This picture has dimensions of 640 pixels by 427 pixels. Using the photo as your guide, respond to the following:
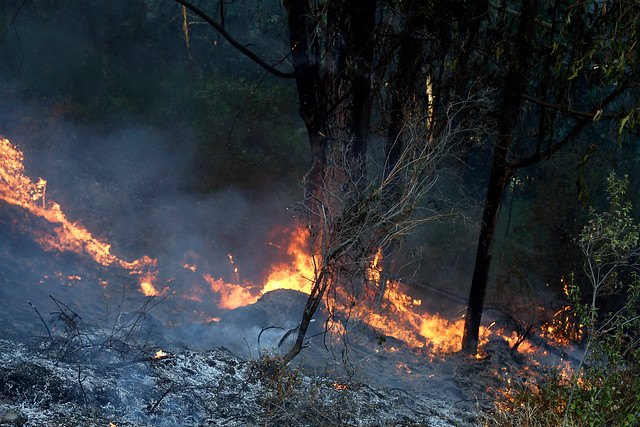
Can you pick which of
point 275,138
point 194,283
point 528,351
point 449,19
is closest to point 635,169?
point 528,351

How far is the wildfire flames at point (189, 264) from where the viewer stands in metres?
11.2

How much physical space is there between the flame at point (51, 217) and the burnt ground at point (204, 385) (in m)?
5.98

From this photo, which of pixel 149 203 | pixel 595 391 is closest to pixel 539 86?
pixel 595 391

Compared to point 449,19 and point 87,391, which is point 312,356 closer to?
point 87,391

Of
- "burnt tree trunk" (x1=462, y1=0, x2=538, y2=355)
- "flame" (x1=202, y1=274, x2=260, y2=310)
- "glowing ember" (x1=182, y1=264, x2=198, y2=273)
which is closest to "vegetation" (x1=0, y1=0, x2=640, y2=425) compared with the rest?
"burnt tree trunk" (x1=462, y1=0, x2=538, y2=355)

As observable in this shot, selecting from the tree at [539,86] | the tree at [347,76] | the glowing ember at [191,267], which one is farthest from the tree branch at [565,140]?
the glowing ember at [191,267]

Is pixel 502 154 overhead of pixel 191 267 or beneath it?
beneath

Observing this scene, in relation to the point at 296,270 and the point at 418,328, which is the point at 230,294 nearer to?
the point at 296,270

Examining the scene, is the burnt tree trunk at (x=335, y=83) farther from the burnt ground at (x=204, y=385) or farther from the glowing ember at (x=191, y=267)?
the glowing ember at (x=191, y=267)

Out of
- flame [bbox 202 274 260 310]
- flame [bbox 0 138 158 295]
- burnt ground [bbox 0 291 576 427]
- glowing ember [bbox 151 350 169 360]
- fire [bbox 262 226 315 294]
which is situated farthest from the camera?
flame [bbox 202 274 260 310]

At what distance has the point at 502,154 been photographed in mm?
8234

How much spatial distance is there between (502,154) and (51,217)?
1128cm

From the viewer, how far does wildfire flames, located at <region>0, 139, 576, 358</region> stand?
11163 mm

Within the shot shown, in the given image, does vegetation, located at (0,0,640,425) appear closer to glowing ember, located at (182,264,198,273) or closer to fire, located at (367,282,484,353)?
fire, located at (367,282,484,353)
